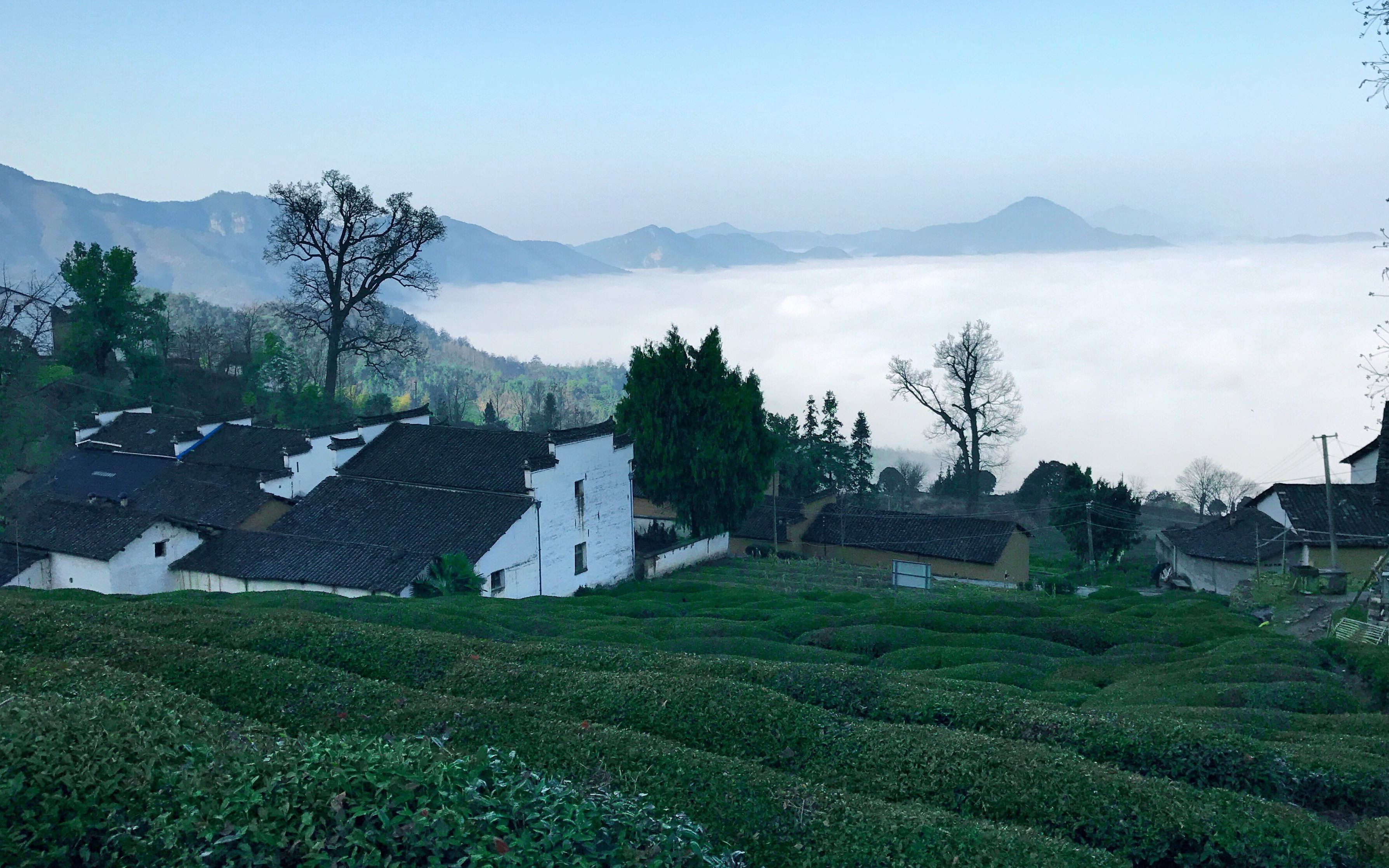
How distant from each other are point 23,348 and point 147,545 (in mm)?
29217

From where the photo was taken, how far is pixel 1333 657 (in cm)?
2108

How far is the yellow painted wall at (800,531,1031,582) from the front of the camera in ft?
150

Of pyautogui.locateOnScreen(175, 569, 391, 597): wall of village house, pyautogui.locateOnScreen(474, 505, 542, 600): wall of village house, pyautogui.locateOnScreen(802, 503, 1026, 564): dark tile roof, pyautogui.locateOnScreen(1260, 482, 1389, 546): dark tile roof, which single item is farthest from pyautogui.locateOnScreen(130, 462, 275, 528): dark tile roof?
pyautogui.locateOnScreen(1260, 482, 1389, 546): dark tile roof

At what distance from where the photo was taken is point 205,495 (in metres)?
39.0

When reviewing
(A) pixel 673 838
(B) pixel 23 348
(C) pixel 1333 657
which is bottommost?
(C) pixel 1333 657

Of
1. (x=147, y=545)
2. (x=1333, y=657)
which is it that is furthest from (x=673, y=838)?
(x=147, y=545)

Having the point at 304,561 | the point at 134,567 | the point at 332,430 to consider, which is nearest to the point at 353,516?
the point at 304,561

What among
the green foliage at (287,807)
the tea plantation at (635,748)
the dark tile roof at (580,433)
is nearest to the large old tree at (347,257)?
the dark tile roof at (580,433)

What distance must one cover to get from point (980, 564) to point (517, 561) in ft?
77.8

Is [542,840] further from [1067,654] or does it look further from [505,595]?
[505,595]

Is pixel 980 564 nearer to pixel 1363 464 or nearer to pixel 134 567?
pixel 1363 464

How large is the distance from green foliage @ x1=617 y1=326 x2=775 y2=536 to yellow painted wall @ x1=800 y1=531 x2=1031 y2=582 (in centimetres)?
900

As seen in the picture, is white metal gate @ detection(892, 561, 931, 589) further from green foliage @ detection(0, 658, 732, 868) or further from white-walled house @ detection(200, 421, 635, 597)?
green foliage @ detection(0, 658, 732, 868)

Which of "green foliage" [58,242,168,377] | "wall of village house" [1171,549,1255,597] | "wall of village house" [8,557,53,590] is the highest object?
"green foliage" [58,242,168,377]
